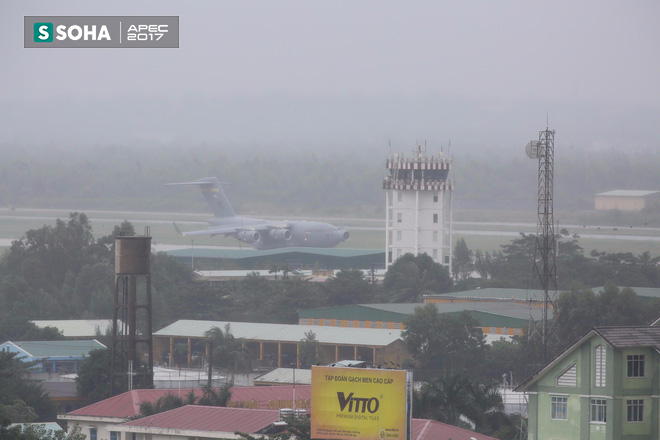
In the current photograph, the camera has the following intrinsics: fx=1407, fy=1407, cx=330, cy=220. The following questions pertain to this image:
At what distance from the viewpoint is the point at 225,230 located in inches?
7559

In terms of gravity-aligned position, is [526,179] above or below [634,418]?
above

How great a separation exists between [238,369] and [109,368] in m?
17.1

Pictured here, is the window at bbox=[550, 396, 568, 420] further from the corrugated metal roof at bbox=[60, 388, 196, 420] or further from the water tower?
the water tower

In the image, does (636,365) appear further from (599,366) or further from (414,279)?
(414,279)

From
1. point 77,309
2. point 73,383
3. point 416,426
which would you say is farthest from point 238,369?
point 416,426

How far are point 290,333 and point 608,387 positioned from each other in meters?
58.4

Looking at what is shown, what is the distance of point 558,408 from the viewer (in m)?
35.4

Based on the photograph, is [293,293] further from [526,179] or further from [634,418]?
[526,179]

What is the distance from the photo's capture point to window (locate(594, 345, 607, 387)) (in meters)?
34.5

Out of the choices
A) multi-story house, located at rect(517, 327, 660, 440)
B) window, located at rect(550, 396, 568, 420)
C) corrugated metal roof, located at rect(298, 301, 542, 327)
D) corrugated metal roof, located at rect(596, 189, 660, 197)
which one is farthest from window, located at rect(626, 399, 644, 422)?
corrugated metal roof, located at rect(596, 189, 660, 197)

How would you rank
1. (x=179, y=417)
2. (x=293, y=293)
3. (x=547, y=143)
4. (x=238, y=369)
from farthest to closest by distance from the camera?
(x=293, y=293) → (x=238, y=369) → (x=547, y=143) → (x=179, y=417)

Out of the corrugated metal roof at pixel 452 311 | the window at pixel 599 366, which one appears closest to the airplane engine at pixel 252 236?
the corrugated metal roof at pixel 452 311

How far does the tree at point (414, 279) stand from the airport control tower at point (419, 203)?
4.53m

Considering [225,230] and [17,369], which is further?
[225,230]
